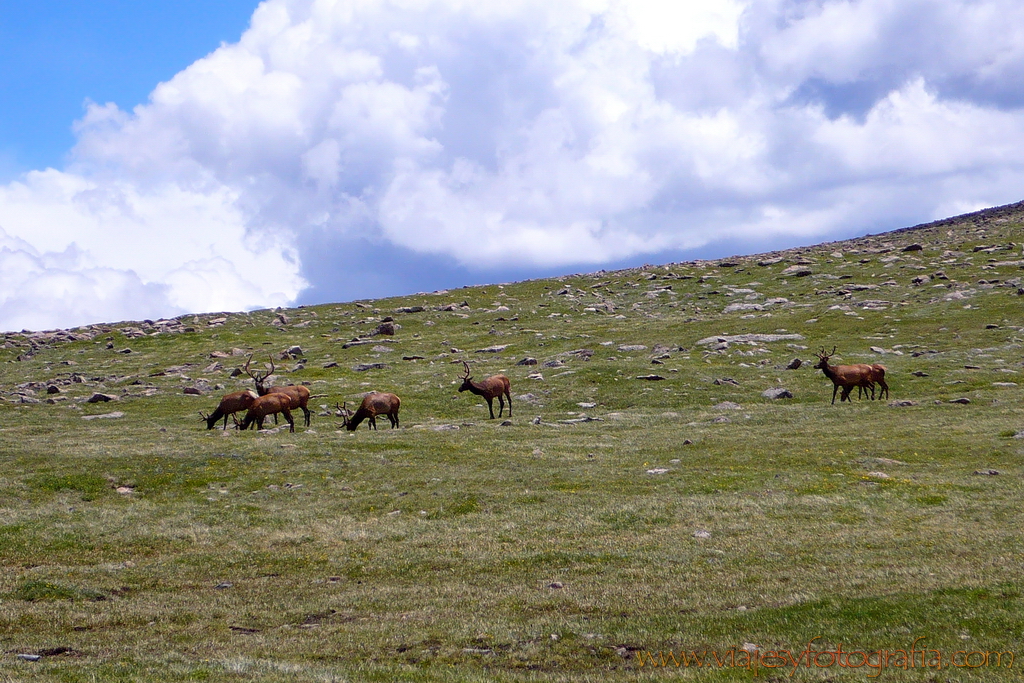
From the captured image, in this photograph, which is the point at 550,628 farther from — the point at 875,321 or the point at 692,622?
the point at 875,321

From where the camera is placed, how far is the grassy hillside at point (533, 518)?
1203 centimetres

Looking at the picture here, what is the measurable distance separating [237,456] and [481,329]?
39.8 m

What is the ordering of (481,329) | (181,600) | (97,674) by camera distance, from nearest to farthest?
(97,674)
(181,600)
(481,329)

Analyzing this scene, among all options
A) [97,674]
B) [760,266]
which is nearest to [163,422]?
[97,674]

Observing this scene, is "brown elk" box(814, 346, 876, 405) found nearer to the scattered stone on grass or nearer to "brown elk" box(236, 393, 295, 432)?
the scattered stone on grass

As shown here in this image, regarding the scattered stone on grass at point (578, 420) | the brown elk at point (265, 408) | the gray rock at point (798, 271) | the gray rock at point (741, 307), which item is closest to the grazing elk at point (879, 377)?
the scattered stone on grass at point (578, 420)

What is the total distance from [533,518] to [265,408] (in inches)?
762

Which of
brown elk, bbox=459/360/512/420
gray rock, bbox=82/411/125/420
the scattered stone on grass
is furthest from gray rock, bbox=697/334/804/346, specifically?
gray rock, bbox=82/411/125/420

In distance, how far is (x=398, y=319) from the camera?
73000 mm

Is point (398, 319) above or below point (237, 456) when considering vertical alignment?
above

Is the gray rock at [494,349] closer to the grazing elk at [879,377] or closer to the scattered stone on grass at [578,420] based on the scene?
the scattered stone on grass at [578,420]

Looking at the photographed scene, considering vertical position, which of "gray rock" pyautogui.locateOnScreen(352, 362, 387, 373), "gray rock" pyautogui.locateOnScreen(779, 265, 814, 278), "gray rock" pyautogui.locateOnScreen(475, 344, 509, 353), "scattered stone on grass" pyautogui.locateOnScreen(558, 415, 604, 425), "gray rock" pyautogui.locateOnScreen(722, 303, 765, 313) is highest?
"gray rock" pyautogui.locateOnScreen(779, 265, 814, 278)

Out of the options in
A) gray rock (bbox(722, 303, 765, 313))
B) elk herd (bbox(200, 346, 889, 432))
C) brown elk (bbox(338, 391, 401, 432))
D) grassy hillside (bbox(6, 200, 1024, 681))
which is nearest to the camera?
grassy hillside (bbox(6, 200, 1024, 681))

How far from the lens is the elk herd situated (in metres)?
36.8
